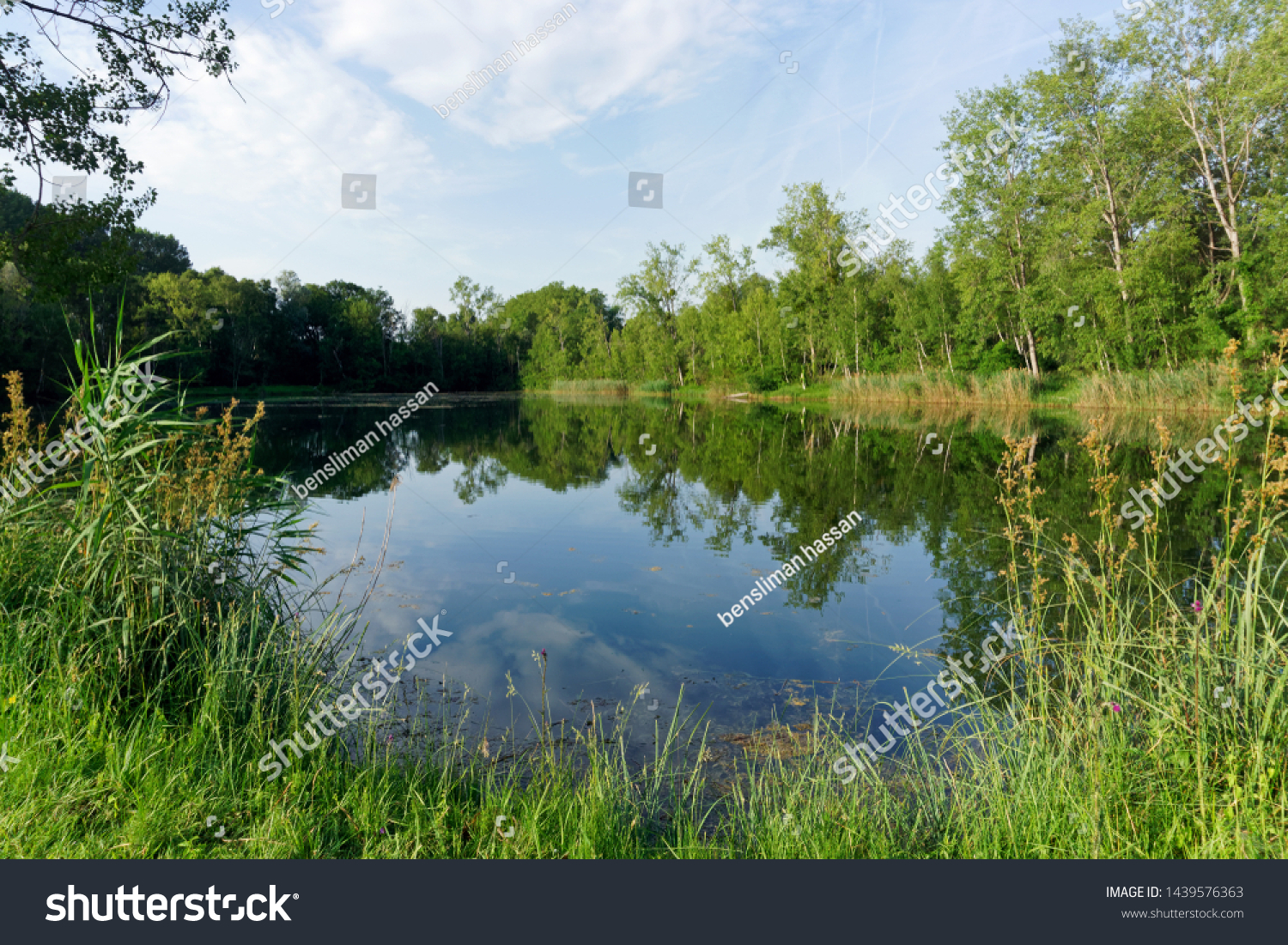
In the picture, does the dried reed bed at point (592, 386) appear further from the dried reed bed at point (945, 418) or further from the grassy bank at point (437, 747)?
the grassy bank at point (437, 747)

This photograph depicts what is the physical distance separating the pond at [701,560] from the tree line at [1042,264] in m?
4.54

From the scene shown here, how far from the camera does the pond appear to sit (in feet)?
18.7

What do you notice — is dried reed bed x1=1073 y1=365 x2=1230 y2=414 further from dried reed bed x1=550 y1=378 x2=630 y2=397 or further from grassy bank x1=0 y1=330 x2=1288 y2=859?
dried reed bed x1=550 y1=378 x2=630 y2=397

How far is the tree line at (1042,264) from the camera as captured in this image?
2566 centimetres

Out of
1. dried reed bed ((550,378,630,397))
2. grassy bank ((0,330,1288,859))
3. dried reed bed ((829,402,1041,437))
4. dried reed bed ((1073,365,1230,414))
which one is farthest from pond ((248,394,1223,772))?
dried reed bed ((550,378,630,397))

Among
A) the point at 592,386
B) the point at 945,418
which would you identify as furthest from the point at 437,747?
the point at 592,386

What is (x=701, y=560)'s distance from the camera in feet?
31.4

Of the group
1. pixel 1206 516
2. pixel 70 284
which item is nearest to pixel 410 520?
pixel 70 284

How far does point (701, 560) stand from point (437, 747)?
5655mm

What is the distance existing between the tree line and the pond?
4.54 m

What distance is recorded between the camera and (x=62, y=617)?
368cm

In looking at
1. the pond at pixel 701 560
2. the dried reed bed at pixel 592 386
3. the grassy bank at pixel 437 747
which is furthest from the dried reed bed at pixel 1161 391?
the dried reed bed at pixel 592 386

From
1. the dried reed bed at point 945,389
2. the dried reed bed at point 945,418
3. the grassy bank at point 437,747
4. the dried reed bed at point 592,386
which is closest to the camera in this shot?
the grassy bank at point 437,747

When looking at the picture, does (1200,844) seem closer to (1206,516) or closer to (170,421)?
(170,421)
